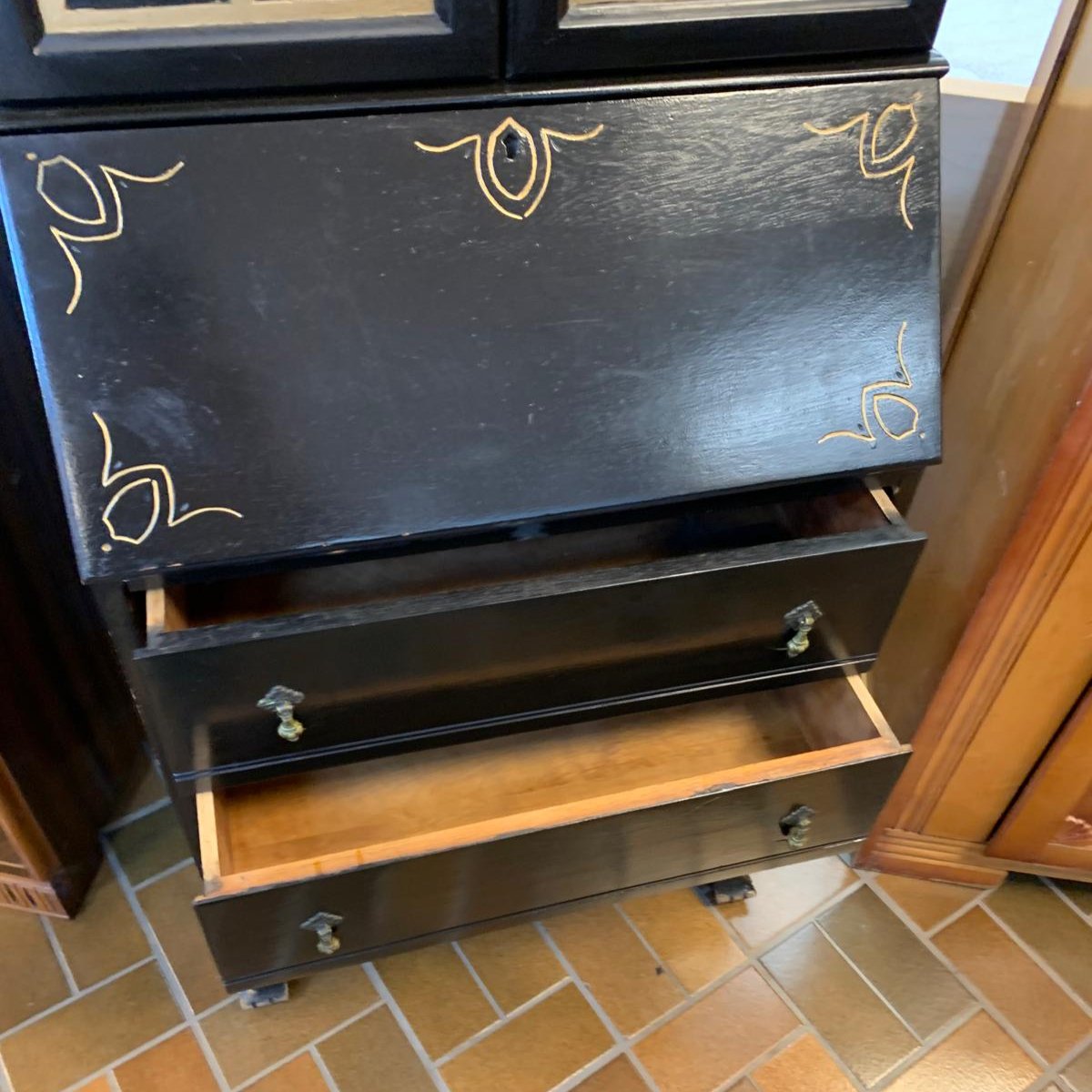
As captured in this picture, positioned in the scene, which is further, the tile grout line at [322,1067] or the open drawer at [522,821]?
the tile grout line at [322,1067]

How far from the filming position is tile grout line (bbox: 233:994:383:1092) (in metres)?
1.13

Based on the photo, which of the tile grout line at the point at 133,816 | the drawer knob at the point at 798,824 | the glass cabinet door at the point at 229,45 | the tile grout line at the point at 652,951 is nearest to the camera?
the glass cabinet door at the point at 229,45

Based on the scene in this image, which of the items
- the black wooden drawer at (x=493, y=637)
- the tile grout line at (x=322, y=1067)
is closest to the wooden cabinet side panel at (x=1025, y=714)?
the black wooden drawer at (x=493, y=637)

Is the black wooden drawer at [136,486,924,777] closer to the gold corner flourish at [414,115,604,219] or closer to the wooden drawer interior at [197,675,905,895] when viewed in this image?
the wooden drawer interior at [197,675,905,895]

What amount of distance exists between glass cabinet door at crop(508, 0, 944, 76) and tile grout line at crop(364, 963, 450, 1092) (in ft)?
3.42

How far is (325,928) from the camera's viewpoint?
0.92 m

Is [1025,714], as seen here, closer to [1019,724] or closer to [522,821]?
[1019,724]

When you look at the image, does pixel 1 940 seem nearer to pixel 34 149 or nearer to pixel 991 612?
pixel 34 149

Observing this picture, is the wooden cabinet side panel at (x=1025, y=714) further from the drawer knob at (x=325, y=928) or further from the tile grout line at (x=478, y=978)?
the drawer knob at (x=325, y=928)

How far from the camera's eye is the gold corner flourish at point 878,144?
84 cm

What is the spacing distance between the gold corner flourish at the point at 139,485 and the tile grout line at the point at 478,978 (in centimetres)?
69

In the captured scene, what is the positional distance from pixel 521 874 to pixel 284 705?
0.31 meters

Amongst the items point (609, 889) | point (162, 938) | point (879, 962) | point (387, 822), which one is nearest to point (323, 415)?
point (387, 822)

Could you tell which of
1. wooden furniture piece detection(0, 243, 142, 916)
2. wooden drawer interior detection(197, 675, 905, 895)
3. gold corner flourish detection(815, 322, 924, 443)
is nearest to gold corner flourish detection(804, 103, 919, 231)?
gold corner flourish detection(815, 322, 924, 443)
